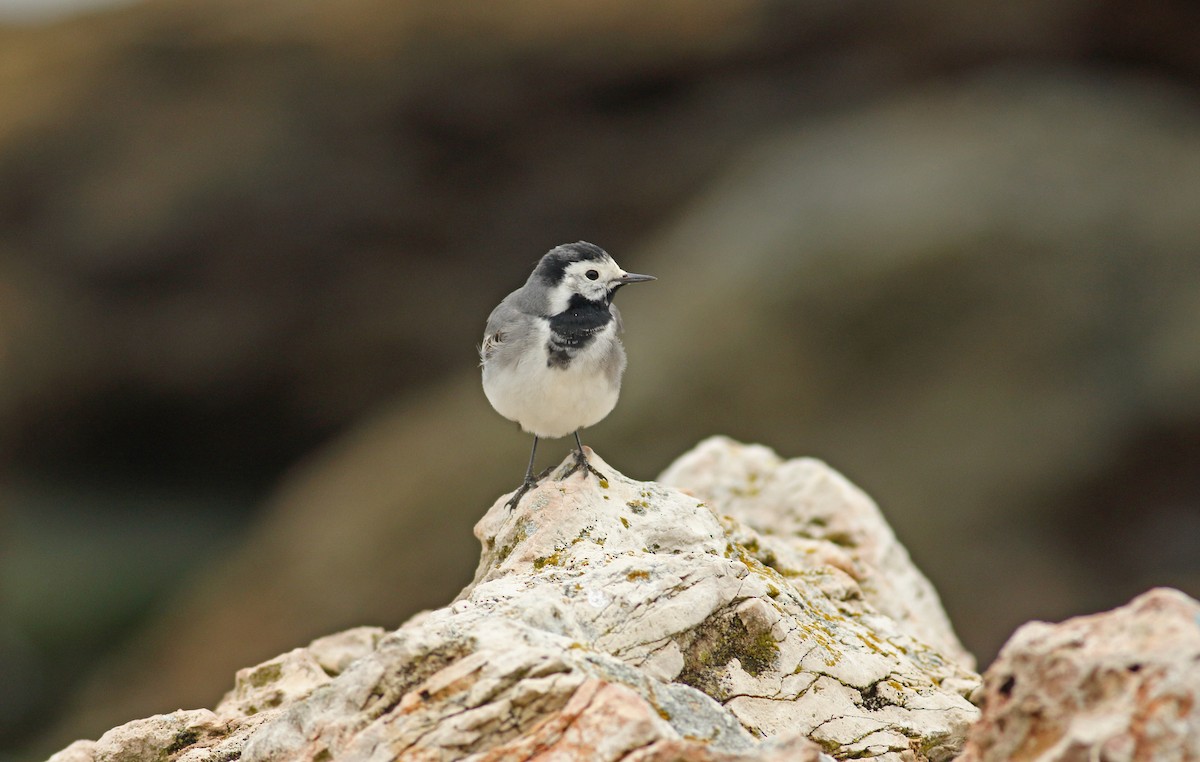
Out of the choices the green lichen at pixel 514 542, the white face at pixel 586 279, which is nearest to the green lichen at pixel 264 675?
the green lichen at pixel 514 542

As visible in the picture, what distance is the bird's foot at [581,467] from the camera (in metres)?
7.31

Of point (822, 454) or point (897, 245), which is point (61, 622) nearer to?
point (822, 454)

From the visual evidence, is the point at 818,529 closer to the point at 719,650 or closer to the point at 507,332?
the point at 507,332

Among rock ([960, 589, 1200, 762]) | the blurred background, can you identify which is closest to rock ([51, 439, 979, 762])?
rock ([960, 589, 1200, 762])

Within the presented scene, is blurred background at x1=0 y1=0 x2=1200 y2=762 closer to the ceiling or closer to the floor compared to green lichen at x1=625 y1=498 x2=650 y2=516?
closer to the ceiling

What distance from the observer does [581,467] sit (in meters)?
7.34

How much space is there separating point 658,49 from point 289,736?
65.2 feet

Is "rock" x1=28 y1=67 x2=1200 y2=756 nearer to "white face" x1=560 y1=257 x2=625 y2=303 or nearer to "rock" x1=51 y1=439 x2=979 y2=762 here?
"rock" x1=51 y1=439 x2=979 y2=762

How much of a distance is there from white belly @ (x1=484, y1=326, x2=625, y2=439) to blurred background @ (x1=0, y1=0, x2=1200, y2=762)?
396 inches

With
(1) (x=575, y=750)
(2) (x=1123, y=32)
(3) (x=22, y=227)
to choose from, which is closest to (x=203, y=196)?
(3) (x=22, y=227)

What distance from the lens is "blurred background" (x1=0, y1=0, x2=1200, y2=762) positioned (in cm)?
1822

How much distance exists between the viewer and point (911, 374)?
61.0 ft

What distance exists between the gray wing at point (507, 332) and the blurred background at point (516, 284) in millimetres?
9813

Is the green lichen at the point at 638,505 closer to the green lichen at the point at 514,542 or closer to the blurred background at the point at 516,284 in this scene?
the green lichen at the point at 514,542
